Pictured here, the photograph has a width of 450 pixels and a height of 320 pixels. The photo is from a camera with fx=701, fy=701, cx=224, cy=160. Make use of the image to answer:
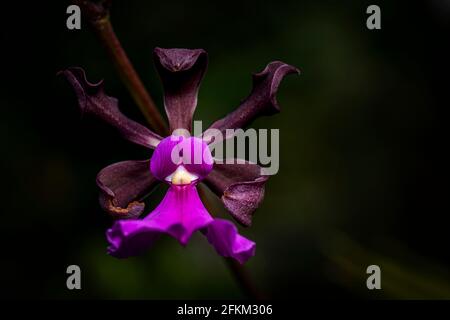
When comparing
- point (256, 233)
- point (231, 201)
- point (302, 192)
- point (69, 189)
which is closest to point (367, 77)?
point (302, 192)

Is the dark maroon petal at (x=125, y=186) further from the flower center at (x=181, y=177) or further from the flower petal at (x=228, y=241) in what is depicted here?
the flower petal at (x=228, y=241)

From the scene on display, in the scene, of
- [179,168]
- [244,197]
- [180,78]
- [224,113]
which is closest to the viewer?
[244,197]

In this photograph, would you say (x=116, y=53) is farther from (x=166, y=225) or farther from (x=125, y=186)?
(x=166, y=225)

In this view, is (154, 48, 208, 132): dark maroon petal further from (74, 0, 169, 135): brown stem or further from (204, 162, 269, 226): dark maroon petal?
(204, 162, 269, 226): dark maroon petal

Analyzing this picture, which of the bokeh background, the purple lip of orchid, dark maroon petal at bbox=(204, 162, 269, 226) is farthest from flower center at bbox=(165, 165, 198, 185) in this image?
the bokeh background

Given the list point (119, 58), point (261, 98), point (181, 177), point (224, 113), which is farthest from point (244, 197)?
point (224, 113)

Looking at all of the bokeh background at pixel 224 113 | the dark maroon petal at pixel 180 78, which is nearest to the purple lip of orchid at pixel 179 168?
the dark maroon petal at pixel 180 78
